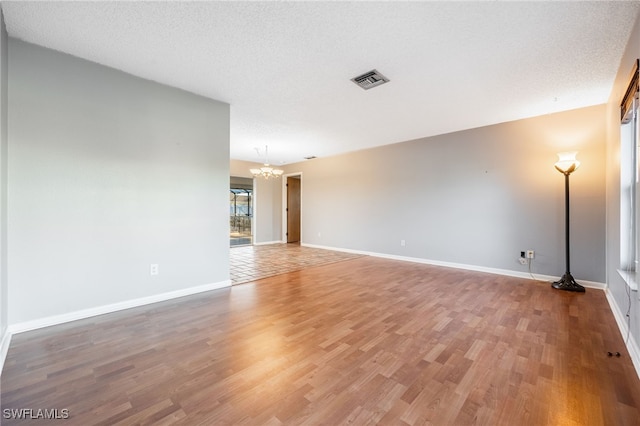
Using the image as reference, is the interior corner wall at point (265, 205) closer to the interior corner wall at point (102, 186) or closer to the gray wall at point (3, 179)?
the interior corner wall at point (102, 186)

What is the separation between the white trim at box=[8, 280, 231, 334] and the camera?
2.29 meters

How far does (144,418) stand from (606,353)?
3087 millimetres

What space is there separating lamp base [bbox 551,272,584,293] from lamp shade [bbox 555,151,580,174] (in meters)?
1.41

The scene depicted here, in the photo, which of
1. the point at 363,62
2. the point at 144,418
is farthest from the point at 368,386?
the point at 363,62

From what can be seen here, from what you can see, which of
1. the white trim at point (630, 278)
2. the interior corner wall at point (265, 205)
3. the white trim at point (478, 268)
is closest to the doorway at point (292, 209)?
the interior corner wall at point (265, 205)

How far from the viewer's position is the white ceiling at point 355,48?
1.90 m

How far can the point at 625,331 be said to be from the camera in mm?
2209

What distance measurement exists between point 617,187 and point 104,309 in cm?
543

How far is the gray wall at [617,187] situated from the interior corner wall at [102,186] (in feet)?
13.2

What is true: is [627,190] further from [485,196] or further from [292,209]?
[292,209]

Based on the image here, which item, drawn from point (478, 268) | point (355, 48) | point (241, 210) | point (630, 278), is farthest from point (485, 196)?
point (241, 210)

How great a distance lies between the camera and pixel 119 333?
7.45 ft

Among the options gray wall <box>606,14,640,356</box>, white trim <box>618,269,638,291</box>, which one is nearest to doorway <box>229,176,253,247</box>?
gray wall <box>606,14,640,356</box>

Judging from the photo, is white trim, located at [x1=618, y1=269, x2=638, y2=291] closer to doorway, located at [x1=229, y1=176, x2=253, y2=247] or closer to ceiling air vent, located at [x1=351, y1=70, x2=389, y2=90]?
ceiling air vent, located at [x1=351, y1=70, x2=389, y2=90]
